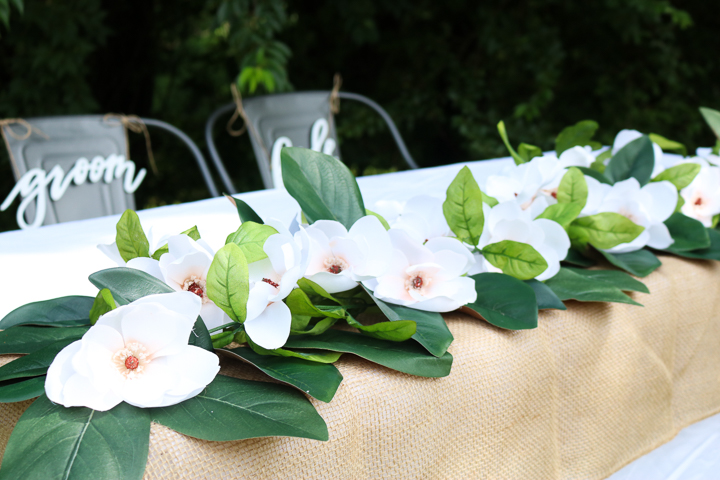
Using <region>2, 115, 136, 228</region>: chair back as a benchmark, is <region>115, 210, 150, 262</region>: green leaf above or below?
above

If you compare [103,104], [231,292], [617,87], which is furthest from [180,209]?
[617,87]

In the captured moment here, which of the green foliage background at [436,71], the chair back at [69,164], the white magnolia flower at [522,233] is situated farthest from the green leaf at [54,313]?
the green foliage background at [436,71]

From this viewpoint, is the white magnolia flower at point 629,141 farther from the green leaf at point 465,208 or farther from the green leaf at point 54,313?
the green leaf at point 54,313

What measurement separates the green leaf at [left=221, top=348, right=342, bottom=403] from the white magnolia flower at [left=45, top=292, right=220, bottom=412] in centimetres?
4

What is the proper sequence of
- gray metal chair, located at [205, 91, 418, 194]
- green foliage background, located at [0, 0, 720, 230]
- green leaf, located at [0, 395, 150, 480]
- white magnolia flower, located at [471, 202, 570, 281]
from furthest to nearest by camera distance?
green foliage background, located at [0, 0, 720, 230] < gray metal chair, located at [205, 91, 418, 194] < white magnolia flower, located at [471, 202, 570, 281] < green leaf, located at [0, 395, 150, 480]

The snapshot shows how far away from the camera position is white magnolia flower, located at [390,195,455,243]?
0.51m

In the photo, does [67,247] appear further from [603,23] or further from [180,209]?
[603,23]

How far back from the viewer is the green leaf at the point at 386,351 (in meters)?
0.40

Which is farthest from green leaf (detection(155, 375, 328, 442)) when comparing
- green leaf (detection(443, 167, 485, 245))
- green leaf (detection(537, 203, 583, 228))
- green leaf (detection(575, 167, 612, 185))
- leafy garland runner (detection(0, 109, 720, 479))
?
green leaf (detection(575, 167, 612, 185))

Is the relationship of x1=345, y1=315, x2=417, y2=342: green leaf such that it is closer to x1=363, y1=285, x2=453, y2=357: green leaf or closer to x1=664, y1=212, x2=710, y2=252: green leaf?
x1=363, y1=285, x2=453, y2=357: green leaf

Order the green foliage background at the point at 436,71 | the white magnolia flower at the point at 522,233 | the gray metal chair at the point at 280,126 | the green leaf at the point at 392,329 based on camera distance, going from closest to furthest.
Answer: the green leaf at the point at 392,329 < the white magnolia flower at the point at 522,233 < the gray metal chair at the point at 280,126 < the green foliage background at the point at 436,71

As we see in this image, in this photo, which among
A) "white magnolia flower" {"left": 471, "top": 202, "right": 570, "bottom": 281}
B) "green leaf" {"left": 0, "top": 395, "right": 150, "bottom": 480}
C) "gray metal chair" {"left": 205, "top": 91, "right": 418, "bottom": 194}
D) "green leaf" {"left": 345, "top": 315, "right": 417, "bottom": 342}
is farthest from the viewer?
"gray metal chair" {"left": 205, "top": 91, "right": 418, "bottom": 194}

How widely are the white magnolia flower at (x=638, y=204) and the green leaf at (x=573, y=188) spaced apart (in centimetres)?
4

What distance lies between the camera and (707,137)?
4168 millimetres
